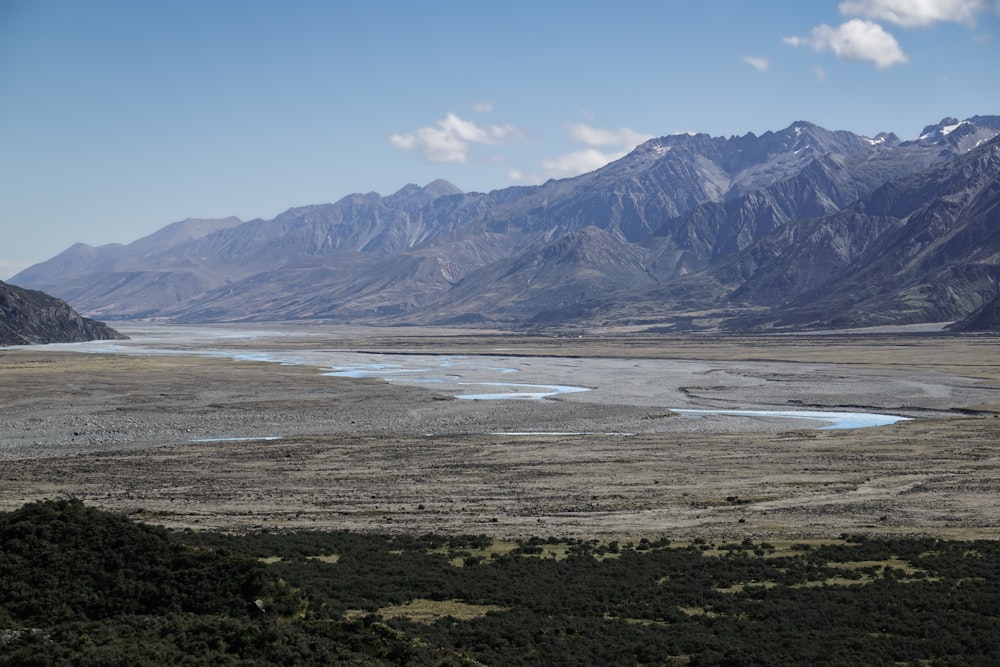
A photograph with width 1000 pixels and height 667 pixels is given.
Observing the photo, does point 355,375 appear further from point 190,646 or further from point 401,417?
point 190,646

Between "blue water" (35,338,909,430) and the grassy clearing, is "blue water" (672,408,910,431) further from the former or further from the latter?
the grassy clearing

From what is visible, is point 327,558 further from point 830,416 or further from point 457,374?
point 457,374

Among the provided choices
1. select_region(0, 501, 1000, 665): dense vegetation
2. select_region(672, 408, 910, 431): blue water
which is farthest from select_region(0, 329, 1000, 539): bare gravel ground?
select_region(0, 501, 1000, 665): dense vegetation

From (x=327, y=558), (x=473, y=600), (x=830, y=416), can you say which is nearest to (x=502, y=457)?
(x=327, y=558)

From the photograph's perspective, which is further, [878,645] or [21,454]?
[21,454]

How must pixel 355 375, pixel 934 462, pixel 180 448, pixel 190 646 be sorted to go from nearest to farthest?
pixel 190 646 → pixel 934 462 → pixel 180 448 → pixel 355 375

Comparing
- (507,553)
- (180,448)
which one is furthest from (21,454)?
(507,553)

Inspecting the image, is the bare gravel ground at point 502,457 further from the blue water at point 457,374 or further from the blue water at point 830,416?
the blue water at point 457,374
